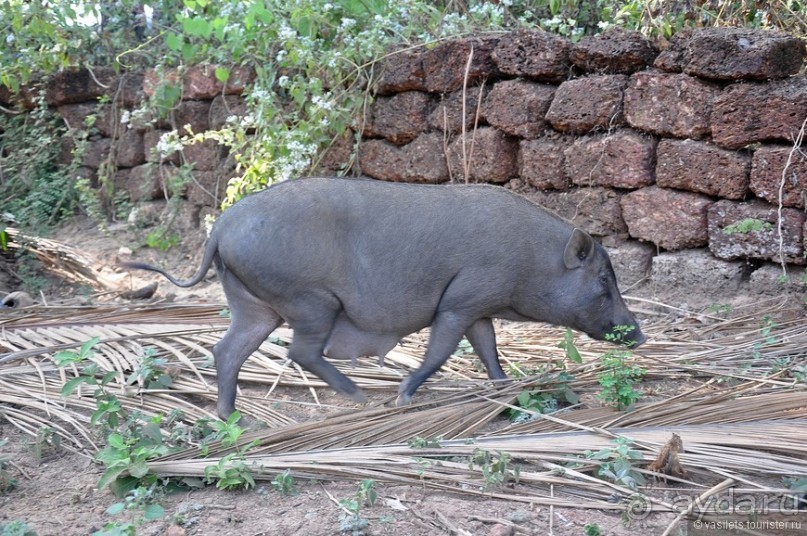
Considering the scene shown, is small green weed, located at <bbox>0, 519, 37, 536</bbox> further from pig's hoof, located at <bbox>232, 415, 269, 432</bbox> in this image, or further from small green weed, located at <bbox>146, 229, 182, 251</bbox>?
small green weed, located at <bbox>146, 229, 182, 251</bbox>

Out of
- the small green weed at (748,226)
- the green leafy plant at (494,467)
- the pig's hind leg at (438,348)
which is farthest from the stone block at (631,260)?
the green leafy plant at (494,467)

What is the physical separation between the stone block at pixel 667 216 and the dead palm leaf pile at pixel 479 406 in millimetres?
559

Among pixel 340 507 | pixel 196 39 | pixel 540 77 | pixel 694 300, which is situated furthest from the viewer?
pixel 196 39

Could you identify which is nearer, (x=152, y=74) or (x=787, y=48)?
(x=787, y=48)

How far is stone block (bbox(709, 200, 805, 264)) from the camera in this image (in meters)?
5.28

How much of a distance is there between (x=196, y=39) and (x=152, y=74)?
1.63 feet

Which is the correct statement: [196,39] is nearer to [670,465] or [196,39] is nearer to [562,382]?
[562,382]

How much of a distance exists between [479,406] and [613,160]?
2.39 meters

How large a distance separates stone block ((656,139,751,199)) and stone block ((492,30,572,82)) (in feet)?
2.75

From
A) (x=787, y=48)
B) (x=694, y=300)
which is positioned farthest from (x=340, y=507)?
(x=787, y=48)

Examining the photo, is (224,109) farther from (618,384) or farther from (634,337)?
(618,384)

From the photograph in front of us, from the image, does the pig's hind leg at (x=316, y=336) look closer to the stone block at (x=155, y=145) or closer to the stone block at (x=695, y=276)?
the stone block at (x=695, y=276)

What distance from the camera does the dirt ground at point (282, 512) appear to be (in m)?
3.06

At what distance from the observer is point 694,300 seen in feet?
18.8
